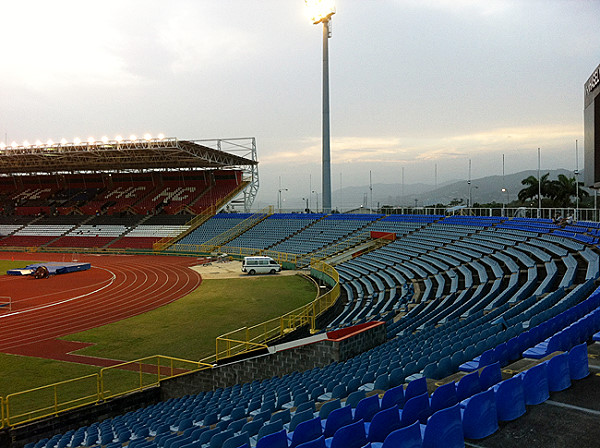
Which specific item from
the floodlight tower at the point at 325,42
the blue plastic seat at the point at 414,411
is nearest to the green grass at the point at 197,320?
the blue plastic seat at the point at 414,411

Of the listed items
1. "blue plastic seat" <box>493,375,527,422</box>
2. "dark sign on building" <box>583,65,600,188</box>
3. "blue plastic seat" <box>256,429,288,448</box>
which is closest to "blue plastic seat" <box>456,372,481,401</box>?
"blue plastic seat" <box>493,375,527,422</box>

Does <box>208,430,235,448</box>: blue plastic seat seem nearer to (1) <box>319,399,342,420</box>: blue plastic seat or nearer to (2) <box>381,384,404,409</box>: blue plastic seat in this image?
(1) <box>319,399,342,420</box>: blue plastic seat

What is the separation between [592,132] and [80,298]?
86.2 feet

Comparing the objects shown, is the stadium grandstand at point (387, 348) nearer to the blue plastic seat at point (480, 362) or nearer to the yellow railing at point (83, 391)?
the blue plastic seat at point (480, 362)

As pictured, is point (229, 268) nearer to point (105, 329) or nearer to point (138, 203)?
point (105, 329)

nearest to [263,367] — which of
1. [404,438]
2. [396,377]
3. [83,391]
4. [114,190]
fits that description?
[83,391]

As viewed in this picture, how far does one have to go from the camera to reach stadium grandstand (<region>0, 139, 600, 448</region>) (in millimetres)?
4492

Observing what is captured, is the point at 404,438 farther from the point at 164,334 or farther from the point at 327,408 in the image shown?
the point at 164,334

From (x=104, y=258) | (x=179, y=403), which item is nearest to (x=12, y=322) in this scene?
(x=179, y=403)

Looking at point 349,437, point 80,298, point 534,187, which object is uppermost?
point 534,187

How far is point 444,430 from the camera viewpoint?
Result: 3.65 metres

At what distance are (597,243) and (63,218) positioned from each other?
5986 cm

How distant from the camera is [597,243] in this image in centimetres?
1919

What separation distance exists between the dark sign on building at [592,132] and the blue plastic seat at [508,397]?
12918mm
